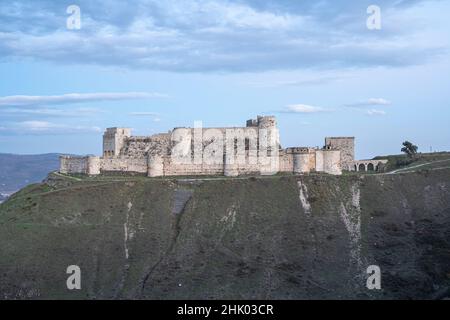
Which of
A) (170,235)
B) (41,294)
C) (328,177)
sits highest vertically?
(328,177)

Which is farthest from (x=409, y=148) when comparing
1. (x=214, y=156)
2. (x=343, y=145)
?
(x=214, y=156)

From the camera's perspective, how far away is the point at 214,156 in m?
91.6

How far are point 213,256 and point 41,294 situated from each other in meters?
17.8

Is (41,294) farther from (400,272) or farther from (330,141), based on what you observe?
(330,141)

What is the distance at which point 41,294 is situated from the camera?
6228 centimetres

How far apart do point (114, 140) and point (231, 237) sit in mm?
30421

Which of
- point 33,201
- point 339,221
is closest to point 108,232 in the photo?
point 33,201

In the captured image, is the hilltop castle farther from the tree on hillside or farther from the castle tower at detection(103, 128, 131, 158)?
the tree on hillside

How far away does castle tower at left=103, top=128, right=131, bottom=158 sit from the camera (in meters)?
95.6

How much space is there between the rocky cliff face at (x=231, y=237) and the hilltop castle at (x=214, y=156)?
4986mm

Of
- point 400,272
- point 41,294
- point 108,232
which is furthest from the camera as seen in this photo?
point 108,232

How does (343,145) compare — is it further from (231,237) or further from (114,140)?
(114,140)

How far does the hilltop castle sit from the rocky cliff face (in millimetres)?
4986
